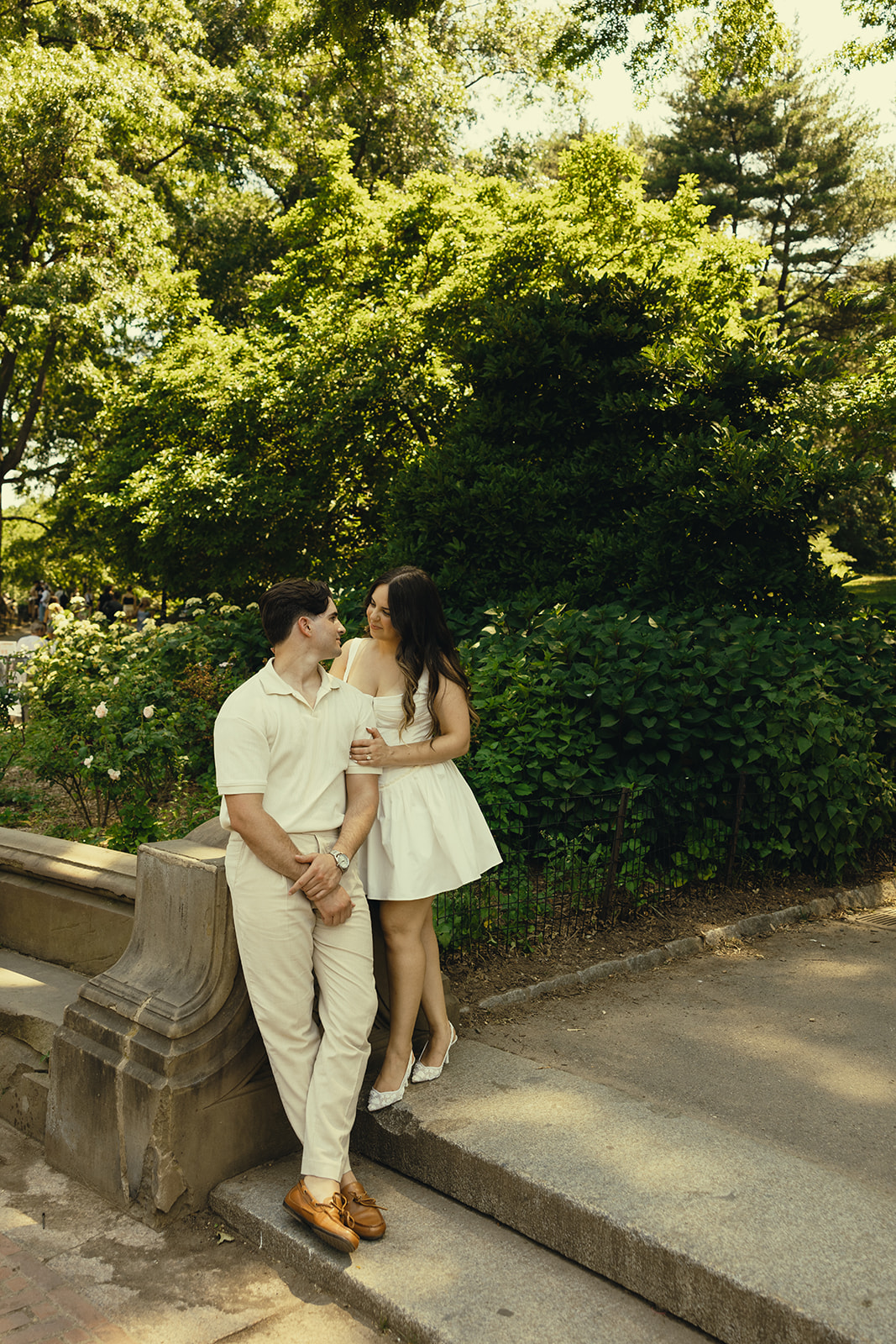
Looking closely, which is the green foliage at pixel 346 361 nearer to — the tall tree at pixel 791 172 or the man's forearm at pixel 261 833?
the man's forearm at pixel 261 833

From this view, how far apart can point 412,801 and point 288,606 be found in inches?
34.3

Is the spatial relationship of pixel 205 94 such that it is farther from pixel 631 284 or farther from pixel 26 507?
pixel 26 507

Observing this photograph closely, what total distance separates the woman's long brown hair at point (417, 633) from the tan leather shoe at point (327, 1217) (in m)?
1.51

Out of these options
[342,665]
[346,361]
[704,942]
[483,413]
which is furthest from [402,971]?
[346,361]

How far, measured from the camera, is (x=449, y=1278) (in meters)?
2.86

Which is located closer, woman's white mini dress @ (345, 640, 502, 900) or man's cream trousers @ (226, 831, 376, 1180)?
man's cream trousers @ (226, 831, 376, 1180)

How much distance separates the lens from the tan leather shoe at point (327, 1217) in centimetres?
292

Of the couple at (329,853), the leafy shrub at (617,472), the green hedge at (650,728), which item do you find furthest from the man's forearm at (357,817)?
the leafy shrub at (617,472)

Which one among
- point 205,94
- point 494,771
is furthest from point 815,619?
point 205,94

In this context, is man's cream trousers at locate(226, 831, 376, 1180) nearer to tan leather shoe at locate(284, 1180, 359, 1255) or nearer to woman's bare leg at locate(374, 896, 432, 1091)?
tan leather shoe at locate(284, 1180, 359, 1255)

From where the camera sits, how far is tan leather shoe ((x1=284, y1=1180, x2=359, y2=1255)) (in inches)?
115

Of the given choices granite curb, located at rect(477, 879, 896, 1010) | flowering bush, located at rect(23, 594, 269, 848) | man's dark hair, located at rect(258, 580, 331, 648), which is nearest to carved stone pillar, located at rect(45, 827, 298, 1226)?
man's dark hair, located at rect(258, 580, 331, 648)

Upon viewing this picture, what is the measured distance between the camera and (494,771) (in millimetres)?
5547

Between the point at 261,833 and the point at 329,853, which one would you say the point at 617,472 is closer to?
the point at 329,853
